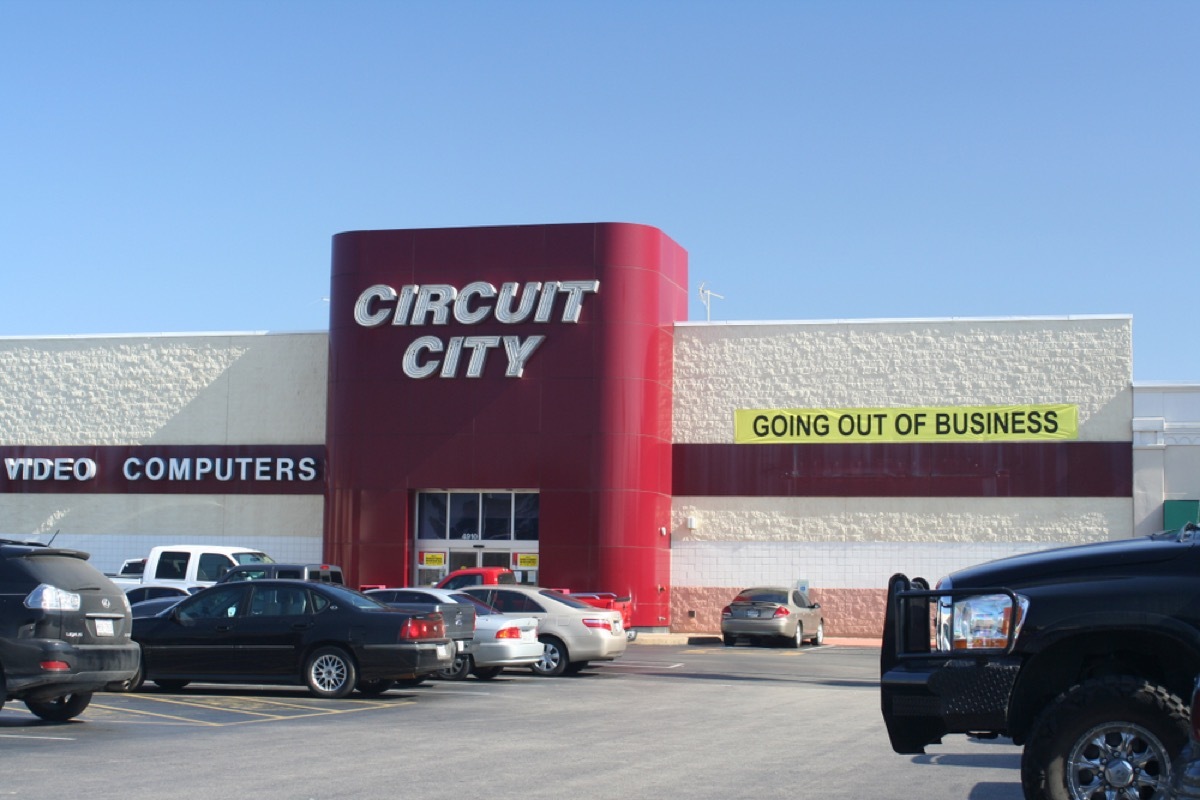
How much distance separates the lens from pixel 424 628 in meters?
18.6

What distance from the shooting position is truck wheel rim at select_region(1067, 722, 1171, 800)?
7.66 m

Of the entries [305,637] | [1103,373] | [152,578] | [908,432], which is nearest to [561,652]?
[305,637]

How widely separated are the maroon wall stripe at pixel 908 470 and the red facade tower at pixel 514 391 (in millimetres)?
1362

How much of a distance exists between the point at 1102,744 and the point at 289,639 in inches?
491

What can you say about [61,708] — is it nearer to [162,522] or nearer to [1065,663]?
[1065,663]

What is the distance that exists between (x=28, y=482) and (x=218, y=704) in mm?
26201

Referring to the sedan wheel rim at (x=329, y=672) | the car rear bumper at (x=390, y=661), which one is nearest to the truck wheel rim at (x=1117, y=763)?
the car rear bumper at (x=390, y=661)

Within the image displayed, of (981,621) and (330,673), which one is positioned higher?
(981,621)

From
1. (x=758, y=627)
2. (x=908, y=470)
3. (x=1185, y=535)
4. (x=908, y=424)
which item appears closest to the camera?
(x=1185, y=535)

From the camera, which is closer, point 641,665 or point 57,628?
point 57,628

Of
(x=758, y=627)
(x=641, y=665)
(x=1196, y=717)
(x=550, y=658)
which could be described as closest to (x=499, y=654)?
(x=550, y=658)

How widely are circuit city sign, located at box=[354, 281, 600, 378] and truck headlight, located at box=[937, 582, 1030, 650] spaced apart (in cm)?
2827

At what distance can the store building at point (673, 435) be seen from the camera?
36000 millimetres

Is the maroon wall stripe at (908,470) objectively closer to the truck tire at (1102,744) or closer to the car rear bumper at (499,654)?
the car rear bumper at (499,654)
